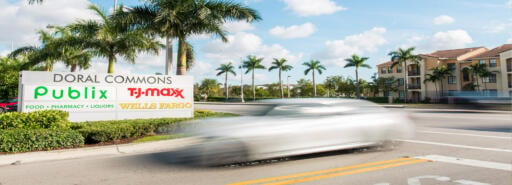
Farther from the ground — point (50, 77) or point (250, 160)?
point (50, 77)

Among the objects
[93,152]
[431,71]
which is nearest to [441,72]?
[431,71]

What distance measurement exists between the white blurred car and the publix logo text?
660 centimetres

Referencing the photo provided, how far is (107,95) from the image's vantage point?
11.7 meters

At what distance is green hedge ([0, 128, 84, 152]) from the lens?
24.1 feet

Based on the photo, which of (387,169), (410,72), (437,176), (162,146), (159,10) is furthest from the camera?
(410,72)

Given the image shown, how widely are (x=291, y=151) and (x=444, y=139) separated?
5.34 metres

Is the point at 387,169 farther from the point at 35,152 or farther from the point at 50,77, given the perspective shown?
the point at 50,77

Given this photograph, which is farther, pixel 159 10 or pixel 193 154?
pixel 159 10

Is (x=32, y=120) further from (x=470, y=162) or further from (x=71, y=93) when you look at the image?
(x=470, y=162)

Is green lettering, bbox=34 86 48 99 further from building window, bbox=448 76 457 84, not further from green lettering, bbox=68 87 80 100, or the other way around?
building window, bbox=448 76 457 84

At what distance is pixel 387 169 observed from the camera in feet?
18.5

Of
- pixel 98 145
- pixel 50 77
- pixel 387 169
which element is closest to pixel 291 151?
pixel 387 169

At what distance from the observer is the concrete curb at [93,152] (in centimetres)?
699

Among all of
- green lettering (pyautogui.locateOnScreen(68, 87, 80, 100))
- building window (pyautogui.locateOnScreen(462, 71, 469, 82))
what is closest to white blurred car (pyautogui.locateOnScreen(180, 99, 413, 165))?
green lettering (pyautogui.locateOnScreen(68, 87, 80, 100))
